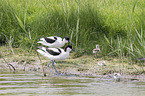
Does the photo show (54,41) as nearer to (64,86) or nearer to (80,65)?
(80,65)

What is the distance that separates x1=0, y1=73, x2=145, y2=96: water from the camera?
5.45 metres

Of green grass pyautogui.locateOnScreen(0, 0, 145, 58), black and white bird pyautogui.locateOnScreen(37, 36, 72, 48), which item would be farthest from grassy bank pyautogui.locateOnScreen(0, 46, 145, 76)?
black and white bird pyautogui.locateOnScreen(37, 36, 72, 48)

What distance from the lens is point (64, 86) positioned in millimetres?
6129

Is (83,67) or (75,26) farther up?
(75,26)

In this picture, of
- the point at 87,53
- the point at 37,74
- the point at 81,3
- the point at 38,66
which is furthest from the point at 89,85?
the point at 81,3

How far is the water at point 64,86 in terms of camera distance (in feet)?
17.9

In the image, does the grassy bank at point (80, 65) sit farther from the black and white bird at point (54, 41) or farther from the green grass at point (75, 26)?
the black and white bird at point (54, 41)

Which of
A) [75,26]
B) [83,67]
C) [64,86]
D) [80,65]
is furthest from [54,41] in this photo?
[64,86]

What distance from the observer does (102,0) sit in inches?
561

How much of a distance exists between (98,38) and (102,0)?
15.0ft

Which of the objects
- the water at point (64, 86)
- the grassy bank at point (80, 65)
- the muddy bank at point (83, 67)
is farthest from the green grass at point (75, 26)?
the water at point (64, 86)

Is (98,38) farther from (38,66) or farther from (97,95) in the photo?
(97,95)

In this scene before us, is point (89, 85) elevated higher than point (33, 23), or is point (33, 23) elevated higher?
point (33, 23)

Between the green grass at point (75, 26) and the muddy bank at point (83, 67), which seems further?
the green grass at point (75, 26)
